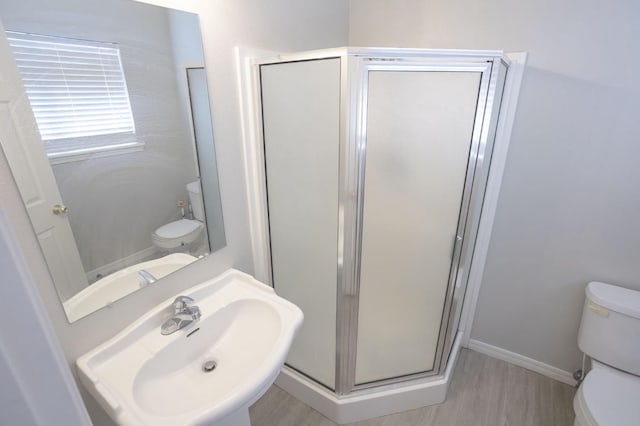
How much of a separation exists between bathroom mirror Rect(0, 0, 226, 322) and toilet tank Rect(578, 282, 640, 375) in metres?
1.87

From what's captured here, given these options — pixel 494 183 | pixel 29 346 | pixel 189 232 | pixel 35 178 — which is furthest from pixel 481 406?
pixel 35 178

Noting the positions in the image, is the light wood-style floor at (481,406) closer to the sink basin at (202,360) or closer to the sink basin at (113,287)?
the sink basin at (202,360)

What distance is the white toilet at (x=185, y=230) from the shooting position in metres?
1.12

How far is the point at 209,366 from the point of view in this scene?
1.10 metres

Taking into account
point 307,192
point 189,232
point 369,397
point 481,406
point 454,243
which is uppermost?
point 307,192

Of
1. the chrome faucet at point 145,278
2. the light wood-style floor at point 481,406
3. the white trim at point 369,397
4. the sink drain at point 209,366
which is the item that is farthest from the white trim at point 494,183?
the chrome faucet at point 145,278

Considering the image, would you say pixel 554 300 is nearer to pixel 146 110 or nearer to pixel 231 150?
pixel 231 150

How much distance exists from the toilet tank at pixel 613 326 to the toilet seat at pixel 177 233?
73.5 inches

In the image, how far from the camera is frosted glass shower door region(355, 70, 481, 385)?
1154 millimetres

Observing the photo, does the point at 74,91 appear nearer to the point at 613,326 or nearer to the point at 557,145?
the point at 557,145

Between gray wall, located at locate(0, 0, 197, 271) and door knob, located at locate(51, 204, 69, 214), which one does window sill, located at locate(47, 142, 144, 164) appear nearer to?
gray wall, located at locate(0, 0, 197, 271)

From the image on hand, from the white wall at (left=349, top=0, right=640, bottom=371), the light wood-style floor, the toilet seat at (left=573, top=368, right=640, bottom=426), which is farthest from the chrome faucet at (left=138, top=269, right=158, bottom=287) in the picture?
the toilet seat at (left=573, top=368, right=640, bottom=426)

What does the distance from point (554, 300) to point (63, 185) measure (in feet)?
7.43

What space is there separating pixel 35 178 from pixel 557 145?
6.62 feet
